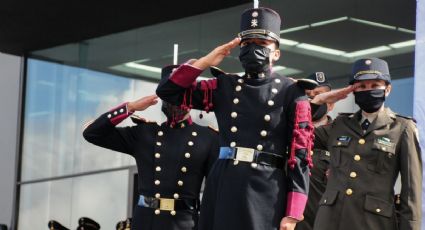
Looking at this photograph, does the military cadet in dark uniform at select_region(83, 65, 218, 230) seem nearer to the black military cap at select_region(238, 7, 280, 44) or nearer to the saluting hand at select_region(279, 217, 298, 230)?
the black military cap at select_region(238, 7, 280, 44)

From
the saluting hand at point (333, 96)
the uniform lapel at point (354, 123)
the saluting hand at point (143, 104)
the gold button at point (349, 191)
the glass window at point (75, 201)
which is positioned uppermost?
the saluting hand at point (333, 96)

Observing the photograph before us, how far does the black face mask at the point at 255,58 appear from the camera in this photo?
192 inches

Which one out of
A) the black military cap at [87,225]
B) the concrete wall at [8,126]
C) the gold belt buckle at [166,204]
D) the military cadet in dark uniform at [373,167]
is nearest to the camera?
the military cadet in dark uniform at [373,167]

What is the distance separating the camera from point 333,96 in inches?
240

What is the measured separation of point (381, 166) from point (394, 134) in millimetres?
200

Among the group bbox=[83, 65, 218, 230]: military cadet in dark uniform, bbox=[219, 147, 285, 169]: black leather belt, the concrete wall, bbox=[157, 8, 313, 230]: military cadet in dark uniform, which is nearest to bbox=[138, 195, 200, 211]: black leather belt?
bbox=[83, 65, 218, 230]: military cadet in dark uniform

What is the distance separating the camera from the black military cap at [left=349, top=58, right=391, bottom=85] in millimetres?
5875

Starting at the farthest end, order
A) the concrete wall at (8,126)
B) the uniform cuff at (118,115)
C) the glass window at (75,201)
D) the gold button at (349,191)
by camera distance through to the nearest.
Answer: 1. the concrete wall at (8,126)
2. the glass window at (75,201)
3. the uniform cuff at (118,115)
4. the gold button at (349,191)

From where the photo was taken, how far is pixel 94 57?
13.3 meters

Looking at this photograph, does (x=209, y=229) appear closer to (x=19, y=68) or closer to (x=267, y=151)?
(x=267, y=151)

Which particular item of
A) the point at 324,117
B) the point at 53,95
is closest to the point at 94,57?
the point at 53,95

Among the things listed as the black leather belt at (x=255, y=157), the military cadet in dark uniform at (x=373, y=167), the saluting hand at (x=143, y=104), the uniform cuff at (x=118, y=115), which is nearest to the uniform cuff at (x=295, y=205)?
the black leather belt at (x=255, y=157)

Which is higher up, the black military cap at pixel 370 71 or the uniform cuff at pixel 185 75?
the black military cap at pixel 370 71

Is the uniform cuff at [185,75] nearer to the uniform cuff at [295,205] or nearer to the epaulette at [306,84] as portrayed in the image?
the epaulette at [306,84]
